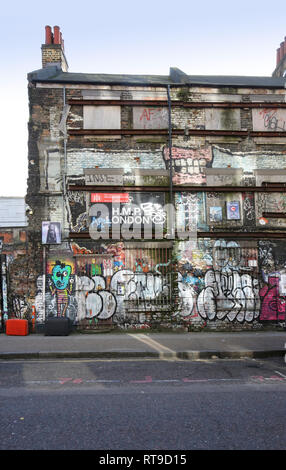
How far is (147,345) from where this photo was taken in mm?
9602

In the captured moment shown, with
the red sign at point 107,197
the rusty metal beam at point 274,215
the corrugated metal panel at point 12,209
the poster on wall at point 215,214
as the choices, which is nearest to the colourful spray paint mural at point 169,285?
the poster on wall at point 215,214

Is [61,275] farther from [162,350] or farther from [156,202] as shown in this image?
[162,350]

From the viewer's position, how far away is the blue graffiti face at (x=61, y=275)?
12.1 m

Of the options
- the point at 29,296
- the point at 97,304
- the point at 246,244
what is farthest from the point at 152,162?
the point at 29,296

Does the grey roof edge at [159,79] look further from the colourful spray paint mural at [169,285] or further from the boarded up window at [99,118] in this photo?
the colourful spray paint mural at [169,285]

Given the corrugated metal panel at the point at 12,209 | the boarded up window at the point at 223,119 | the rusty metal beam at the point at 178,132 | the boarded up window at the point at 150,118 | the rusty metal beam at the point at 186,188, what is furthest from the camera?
the corrugated metal panel at the point at 12,209

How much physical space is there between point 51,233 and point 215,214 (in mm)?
5637

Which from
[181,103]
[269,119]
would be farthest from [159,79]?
[269,119]

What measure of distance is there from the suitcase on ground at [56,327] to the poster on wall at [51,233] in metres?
2.54

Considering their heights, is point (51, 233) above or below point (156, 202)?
below

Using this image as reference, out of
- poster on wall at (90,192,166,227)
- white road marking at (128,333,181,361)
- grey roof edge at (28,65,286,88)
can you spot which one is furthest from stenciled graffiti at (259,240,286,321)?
grey roof edge at (28,65,286,88)

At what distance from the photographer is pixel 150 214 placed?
1252cm

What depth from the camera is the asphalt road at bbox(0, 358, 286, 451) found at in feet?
13.0

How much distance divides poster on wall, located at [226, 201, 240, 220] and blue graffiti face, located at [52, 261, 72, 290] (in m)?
5.74
